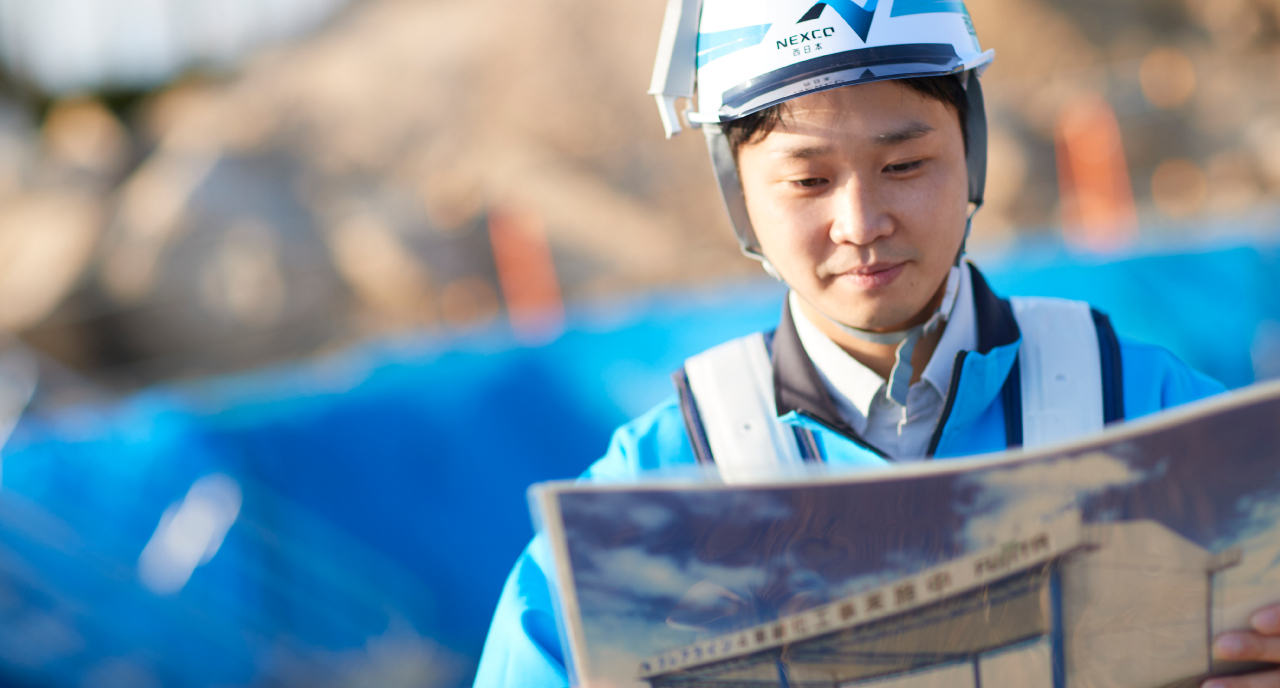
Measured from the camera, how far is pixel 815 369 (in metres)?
1.25

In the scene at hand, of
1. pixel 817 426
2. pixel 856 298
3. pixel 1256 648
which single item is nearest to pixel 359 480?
pixel 817 426

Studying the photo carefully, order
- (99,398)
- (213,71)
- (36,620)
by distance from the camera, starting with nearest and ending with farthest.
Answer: (36,620), (99,398), (213,71)

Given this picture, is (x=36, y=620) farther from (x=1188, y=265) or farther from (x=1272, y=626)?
(x=1188, y=265)

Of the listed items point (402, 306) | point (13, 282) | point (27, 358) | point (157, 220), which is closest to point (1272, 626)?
point (402, 306)

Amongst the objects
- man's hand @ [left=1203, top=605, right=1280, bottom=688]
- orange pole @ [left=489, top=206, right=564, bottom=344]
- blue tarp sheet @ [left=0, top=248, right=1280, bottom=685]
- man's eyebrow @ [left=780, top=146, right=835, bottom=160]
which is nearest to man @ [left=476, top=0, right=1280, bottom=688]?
man's eyebrow @ [left=780, top=146, right=835, bottom=160]

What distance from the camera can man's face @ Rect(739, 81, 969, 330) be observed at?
106cm

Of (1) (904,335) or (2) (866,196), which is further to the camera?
(1) (904,335)

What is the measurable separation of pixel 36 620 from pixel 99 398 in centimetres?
628

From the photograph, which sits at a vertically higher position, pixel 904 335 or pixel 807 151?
pixel 807 151

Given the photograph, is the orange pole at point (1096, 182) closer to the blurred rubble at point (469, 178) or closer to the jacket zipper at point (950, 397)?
the blurred rubble at point (469, 178)

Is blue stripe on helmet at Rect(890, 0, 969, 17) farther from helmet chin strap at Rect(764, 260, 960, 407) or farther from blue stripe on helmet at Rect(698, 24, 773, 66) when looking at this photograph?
helmet chin strap at Rect(764, 260, 960, 407)

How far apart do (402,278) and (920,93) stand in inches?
392

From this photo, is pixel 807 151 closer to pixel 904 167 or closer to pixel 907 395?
pixel 904 167

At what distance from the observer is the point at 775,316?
155 inches
